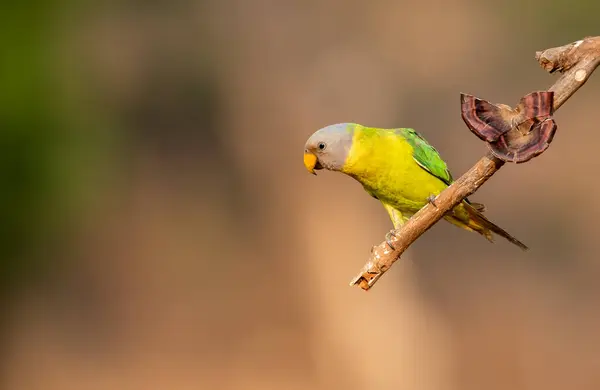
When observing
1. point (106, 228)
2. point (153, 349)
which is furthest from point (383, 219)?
point (106, 228)

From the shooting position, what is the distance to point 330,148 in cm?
203

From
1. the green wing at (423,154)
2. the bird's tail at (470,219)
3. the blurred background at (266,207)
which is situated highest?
the green wing at (423,154)

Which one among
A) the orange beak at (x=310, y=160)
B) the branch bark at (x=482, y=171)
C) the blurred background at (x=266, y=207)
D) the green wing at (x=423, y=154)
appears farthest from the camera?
the blurred background at (x=266, y=207)

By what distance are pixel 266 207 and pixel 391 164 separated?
5402 millimetres

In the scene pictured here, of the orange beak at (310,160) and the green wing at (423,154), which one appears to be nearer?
the orange beak at (310,160)

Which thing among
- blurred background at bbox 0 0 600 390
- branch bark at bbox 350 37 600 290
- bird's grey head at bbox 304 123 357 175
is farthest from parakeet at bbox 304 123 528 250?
blurred background at bbox 0 0 600 390

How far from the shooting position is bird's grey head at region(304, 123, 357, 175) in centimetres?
203

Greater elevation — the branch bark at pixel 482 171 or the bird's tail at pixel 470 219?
the branch bark at pixel 482 171

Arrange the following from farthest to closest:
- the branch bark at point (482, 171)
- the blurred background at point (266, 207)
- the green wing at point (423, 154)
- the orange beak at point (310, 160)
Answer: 1. the blurred background at point (266, 207)
2. the green wing at point (423, 154)
3. the orange beak at point (310, 160)
4. the branch bark at point (482, 171)

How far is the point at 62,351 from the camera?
846 centimetres

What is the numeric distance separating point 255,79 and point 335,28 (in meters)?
0.88

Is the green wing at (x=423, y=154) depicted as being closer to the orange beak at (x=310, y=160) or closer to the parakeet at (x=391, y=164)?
the parakeet at (x=391, y=164)

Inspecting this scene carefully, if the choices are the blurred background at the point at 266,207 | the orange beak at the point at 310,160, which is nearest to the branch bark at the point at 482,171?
the orange beak at the point at 310,160

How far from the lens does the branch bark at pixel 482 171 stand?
1288 mm
